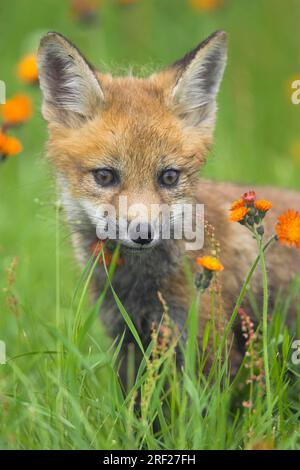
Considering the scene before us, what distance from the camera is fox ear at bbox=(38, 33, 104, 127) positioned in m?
3.95

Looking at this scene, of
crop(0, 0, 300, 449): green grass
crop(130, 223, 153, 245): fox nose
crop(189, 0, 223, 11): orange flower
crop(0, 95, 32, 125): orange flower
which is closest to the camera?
crop(0, 0, 300, 449): green grass

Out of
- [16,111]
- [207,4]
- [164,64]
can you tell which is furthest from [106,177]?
[207,4]

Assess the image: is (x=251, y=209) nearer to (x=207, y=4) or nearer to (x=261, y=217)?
(x=261, y=217)

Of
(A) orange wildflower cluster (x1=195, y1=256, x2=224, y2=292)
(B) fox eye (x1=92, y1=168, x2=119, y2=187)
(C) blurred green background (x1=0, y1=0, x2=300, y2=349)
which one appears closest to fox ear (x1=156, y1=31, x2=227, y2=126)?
(B) fox eye (x1=92, y1=168, x2=119, y2=187)

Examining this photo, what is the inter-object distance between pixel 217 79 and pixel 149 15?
6.51m

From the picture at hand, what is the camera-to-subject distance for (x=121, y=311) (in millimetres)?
3344

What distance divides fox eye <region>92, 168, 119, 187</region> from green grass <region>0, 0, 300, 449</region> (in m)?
0.27

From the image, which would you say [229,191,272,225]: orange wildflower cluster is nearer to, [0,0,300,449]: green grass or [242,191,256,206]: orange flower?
[242,191,256,206]: orange flower

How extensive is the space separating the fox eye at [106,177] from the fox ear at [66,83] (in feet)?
1.21

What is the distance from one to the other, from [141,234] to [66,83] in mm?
1043

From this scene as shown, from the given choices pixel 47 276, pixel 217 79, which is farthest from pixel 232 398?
Answer: pixel 47 276

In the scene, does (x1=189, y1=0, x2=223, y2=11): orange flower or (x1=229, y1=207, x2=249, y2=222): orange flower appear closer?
(x1=229, y1=207, x2=249, y2=222): orange flower

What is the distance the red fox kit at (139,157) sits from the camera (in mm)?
3805
